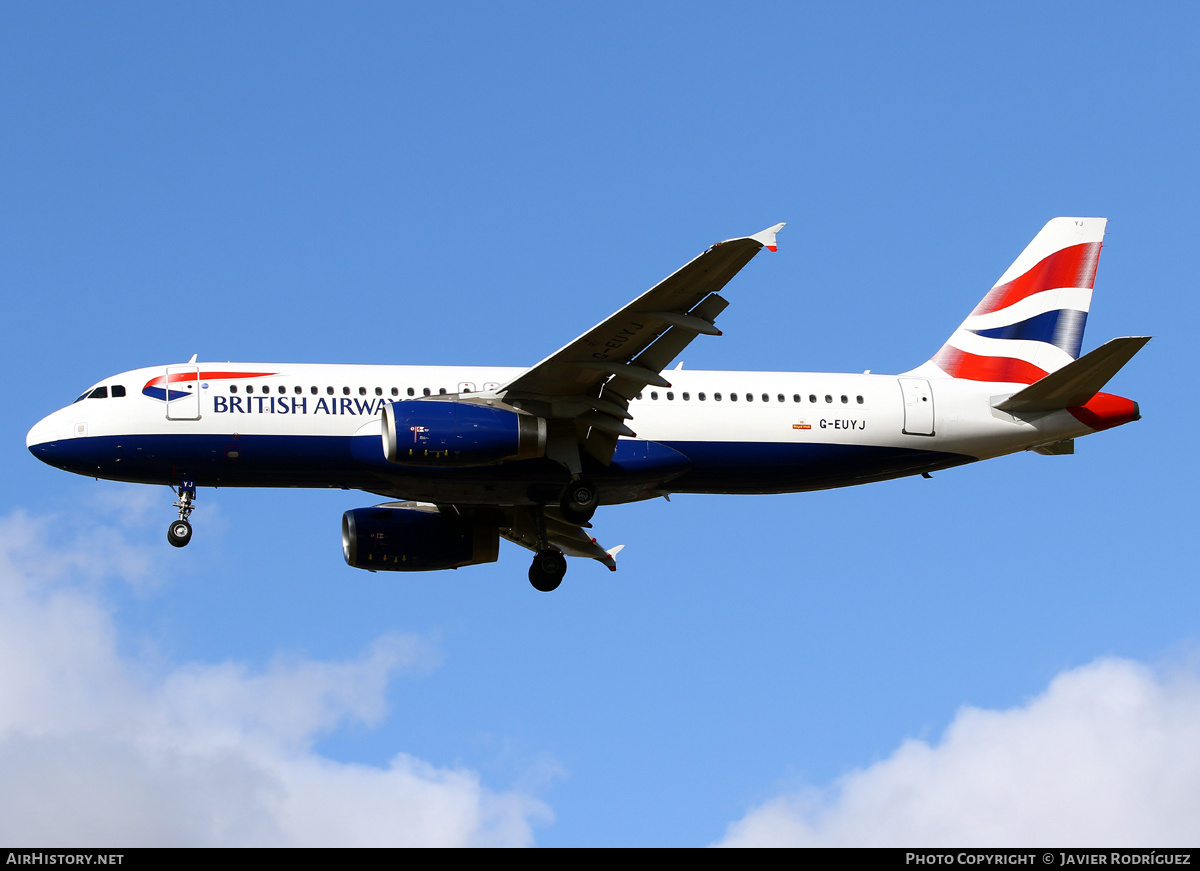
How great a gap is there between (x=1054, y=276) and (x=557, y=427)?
49.1 feet

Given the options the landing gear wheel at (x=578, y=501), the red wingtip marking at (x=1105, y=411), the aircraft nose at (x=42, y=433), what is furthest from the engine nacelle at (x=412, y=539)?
the red wingtip marking at (x=1105, y=411)

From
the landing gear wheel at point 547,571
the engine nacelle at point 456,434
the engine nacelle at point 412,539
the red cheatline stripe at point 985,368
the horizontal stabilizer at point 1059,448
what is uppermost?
the red cheatline stripe at point 985,368

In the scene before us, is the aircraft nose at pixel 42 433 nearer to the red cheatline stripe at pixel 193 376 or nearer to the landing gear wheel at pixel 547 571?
the red cheatline stripe at pixel 193 376

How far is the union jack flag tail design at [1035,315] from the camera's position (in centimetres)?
3812

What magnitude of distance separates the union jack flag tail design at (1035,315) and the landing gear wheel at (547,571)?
10576mm

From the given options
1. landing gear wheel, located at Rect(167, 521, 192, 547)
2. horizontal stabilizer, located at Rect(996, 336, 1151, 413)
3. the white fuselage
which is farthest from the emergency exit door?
landing gear wheel, located at Rect(167, 521, 192, 547)

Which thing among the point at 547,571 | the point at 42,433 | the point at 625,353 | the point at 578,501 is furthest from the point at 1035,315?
the point at 42,433

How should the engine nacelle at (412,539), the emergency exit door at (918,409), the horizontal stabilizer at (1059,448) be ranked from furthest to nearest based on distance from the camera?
the engine nacelle at (412,539)
the horizontal stabilizer at (1059,448)
the emergency exit door at (918,409)

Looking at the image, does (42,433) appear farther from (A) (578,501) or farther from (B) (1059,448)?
(B) (1059,448)

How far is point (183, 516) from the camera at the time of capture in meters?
33.4

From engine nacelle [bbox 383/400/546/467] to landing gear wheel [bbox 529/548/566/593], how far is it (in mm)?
4416

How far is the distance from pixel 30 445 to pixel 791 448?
56.3ft

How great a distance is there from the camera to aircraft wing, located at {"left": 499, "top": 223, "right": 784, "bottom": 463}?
93.2 feet
